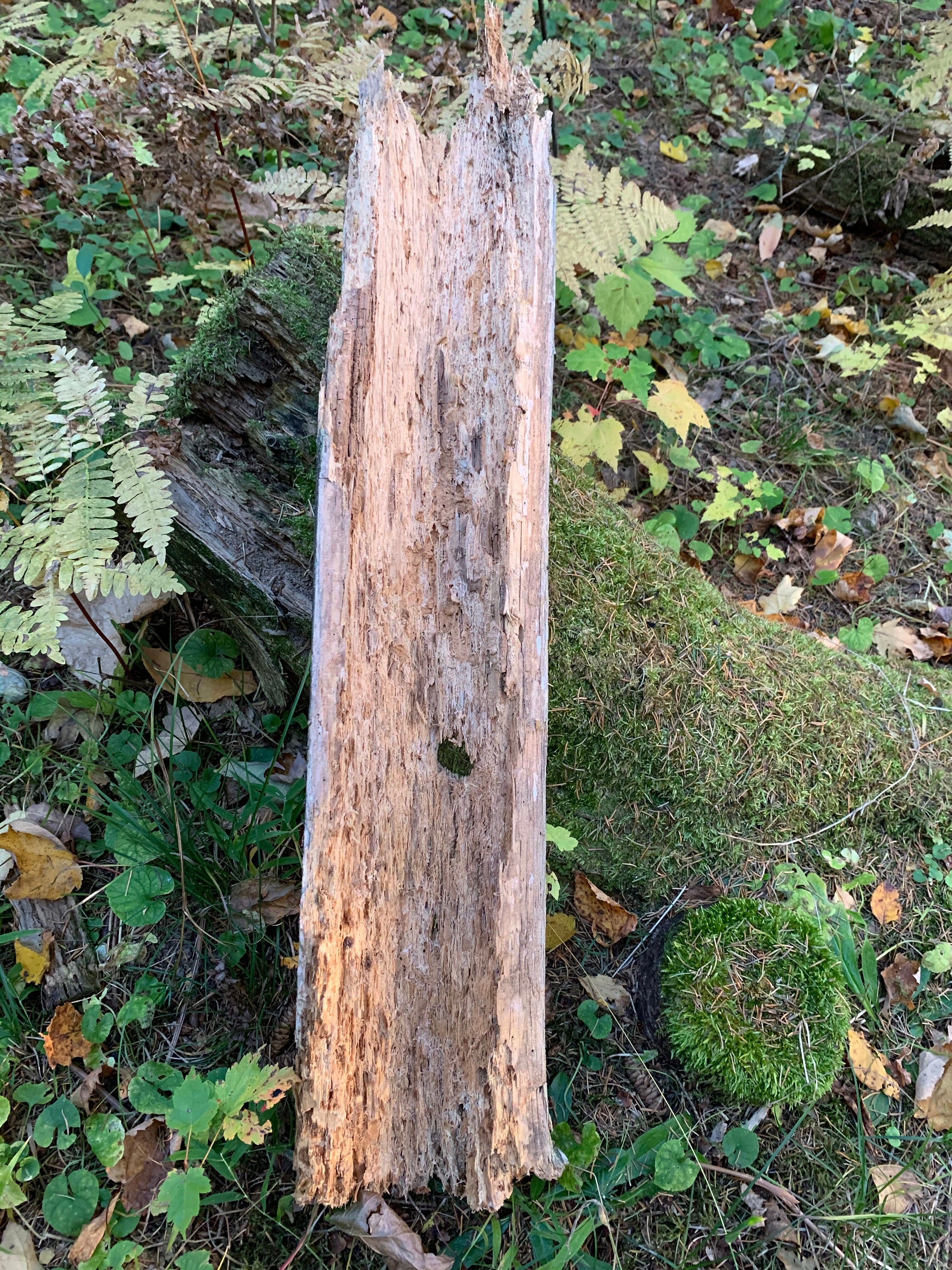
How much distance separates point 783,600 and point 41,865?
3.10 meters

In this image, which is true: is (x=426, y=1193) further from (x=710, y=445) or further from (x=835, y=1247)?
(x=710, y=445)

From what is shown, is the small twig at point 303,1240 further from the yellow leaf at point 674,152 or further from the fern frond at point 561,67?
the yellow leaf at point 674,152

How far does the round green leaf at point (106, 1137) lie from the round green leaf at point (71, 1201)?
5cm

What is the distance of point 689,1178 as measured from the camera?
1.94 metres

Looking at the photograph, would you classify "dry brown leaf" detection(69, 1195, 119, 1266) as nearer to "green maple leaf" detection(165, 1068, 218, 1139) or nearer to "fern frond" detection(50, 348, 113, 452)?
"green maple leaf" detection(165, 1068, 218, 1139)

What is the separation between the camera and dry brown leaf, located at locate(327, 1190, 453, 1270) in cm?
182

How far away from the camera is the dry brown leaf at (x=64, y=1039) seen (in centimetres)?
201

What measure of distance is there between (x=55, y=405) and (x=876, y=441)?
394 cm

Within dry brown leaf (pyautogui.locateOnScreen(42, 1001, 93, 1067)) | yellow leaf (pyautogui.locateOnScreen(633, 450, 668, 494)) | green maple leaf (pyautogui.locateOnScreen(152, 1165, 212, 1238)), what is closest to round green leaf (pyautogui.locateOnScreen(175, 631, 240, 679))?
dry brown leaf (pyautogui.locateOnScreen(42, 1001, 93, 1067))

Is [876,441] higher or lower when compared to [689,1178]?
higher

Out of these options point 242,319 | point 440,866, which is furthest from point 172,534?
point 440,866

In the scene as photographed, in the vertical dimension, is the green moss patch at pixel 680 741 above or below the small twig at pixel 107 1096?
above

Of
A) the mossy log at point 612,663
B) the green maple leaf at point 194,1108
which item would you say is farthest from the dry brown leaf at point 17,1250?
the mossy log at point 612,663

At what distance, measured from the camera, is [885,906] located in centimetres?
244
